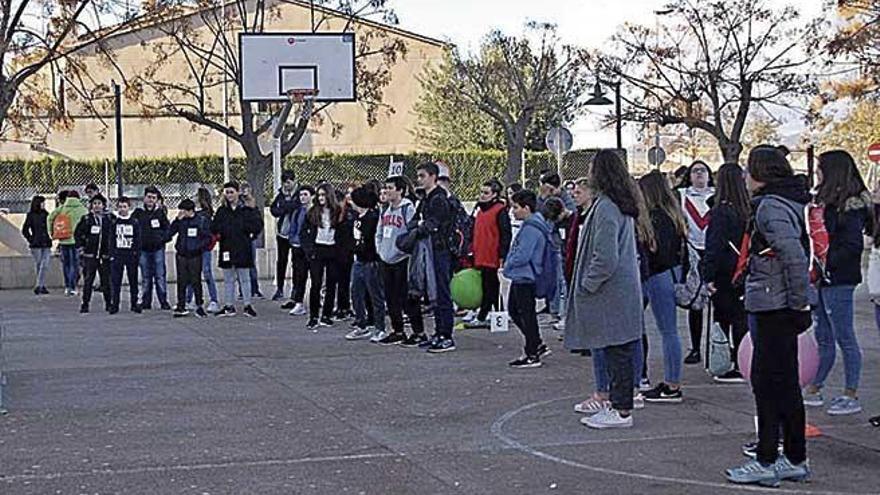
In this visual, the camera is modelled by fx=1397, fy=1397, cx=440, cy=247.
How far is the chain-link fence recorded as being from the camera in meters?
44.3

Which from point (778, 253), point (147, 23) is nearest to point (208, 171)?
point (147, 23)

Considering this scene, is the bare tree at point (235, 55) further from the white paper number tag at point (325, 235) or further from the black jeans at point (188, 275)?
the white paper number tag at point (325, 235)

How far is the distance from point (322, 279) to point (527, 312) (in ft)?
15.4

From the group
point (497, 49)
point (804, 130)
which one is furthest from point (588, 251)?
point (497, 49)

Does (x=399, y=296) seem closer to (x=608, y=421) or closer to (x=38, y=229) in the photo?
(x=608, y=421)

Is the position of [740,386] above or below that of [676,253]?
below

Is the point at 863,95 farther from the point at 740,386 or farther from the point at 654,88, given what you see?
the point at 740,386

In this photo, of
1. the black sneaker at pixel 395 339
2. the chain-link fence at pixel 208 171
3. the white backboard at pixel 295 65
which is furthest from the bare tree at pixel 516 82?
the black sneaker at pixel 395 339

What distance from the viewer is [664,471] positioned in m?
7.82

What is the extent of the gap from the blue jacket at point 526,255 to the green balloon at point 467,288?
7.72ft

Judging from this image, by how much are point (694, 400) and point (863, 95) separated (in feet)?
94.8

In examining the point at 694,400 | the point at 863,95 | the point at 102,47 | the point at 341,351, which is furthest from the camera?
the point at 863,95

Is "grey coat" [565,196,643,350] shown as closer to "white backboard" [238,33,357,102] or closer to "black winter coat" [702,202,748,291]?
"black winter coat" [702,202,748,291]

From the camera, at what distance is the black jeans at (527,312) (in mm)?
12273
